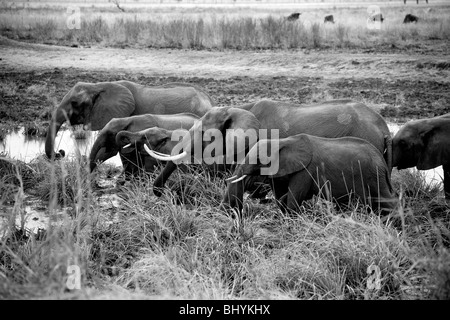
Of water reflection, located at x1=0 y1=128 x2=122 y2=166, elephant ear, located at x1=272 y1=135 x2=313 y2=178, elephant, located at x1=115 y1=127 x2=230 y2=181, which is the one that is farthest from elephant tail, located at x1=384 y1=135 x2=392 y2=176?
water reflection, located at x1=0 y1=128 x2=122 y2=166

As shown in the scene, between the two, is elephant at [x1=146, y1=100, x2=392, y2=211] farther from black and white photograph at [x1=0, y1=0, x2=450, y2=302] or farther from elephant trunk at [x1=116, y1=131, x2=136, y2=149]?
elephant trunk at [x1=116, y1=131, x2=136, y2=149]

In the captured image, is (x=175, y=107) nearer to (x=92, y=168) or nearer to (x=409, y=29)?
(x=92, y=168)

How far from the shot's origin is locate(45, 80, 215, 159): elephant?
380 inches

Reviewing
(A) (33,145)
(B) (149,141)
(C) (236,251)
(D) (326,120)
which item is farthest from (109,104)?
(C) (236,251)

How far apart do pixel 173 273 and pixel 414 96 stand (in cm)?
1042

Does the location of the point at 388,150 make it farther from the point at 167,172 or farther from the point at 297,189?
the point at 167,172

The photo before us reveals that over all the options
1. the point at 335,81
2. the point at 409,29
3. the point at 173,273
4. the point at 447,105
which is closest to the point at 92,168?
the point at 173,273

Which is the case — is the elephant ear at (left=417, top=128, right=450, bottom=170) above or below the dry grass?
above

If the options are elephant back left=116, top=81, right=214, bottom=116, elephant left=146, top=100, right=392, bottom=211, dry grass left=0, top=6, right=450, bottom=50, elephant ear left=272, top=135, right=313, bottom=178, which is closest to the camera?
elephant ear left=272, top=135, right=313, bottom=178

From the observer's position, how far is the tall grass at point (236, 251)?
4.92 metres

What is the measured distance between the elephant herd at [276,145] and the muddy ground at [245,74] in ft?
14.1

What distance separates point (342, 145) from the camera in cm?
675

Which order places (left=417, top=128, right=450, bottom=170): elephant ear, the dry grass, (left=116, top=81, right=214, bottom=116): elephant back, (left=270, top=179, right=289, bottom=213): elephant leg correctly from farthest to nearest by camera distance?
1. the dry grass
2. (left=116, top=81, right=214, bottom=116): elephant back
3. (left=417, top=128, right=450, bottom=170): elephant ear
4. (left=270, top=179, right=289, bottom=213): elephant leg

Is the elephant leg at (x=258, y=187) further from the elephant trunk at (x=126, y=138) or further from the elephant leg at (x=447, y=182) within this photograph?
the elephant leg at (x=447, y=182)
